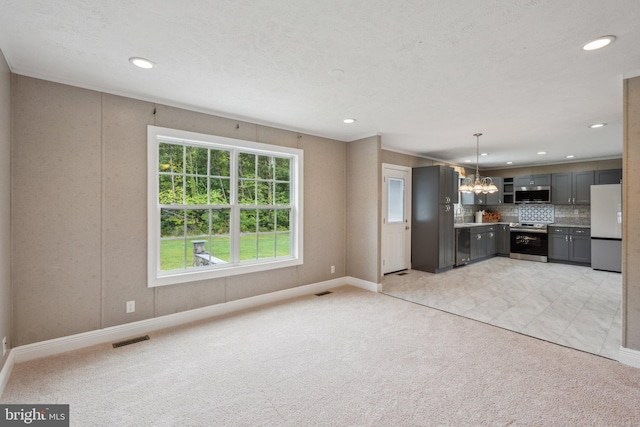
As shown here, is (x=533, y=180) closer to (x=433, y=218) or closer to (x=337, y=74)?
(x=433, y=218)

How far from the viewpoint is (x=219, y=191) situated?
3.77 metres

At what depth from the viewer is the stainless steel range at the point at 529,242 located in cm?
723

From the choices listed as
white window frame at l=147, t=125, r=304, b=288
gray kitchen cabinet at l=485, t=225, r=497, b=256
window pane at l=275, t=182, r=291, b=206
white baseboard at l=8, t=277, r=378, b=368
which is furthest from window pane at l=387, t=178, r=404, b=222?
gray kitchen cabinet at l=485, t=225, r=497, b=256

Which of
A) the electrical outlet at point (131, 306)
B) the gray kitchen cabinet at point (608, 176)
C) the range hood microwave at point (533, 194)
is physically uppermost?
the gray kitchen cabinet at point (608, 176)

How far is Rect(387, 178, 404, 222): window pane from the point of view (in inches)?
234

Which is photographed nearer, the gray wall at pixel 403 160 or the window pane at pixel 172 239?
the window pane at pixel 172 239

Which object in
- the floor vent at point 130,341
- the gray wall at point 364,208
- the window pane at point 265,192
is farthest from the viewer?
the gray wall at point 364,208

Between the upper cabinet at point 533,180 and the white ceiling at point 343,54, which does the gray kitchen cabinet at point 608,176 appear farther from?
the white ceiling at point 343,54

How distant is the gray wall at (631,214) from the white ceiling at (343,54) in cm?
25

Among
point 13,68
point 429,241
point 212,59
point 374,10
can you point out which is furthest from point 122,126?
point 429,241

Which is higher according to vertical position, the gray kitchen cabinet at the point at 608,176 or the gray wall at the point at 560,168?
the gray wall at the point at 560,168

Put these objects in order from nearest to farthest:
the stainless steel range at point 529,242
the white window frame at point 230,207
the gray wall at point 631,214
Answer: the gray wall at point 631,214 < the white window frame at point 230,207 < the stainless steel range at point 529,242

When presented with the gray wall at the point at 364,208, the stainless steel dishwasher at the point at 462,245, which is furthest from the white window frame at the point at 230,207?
the stainless steel dishwasher at the point at 462,245

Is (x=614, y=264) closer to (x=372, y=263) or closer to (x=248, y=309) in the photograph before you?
(x=372, y=263)
